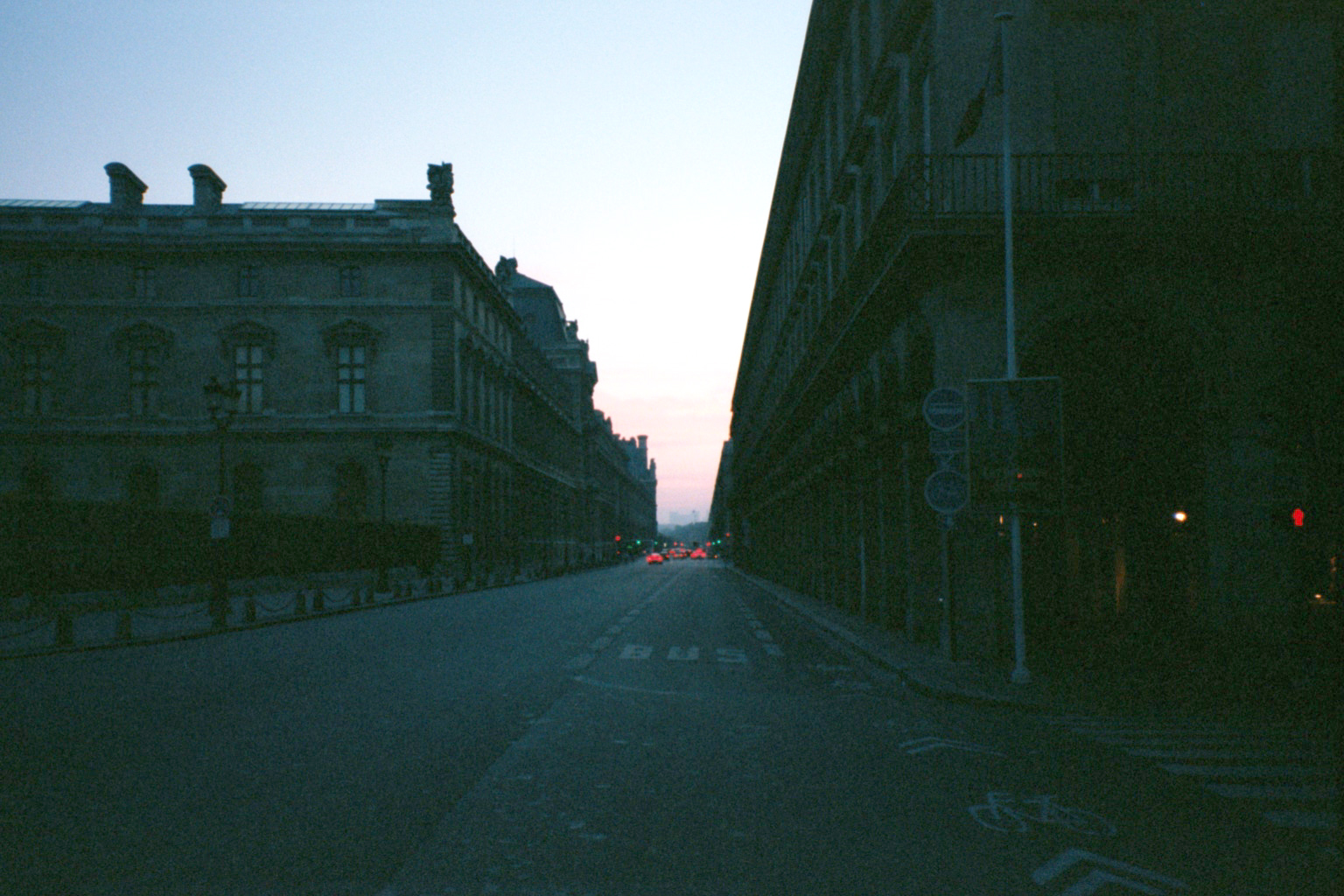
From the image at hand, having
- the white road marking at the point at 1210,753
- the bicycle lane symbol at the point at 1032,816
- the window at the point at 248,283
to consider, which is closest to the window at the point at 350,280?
the window at the point at 248,283

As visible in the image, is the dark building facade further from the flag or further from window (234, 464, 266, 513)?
window (234, 464, 266, 513)

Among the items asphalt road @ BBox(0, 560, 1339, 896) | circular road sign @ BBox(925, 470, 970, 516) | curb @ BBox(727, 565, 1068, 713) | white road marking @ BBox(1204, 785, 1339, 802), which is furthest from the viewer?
circular road sign @ BBox(925, 470, 970, 516)

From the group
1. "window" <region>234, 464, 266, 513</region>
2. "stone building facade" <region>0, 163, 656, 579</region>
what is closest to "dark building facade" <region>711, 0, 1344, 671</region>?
"stone building facade" <region>0, 163, 656, 579</region>

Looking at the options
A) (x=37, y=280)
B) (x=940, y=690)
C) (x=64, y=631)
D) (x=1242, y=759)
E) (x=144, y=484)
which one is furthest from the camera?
(x=37, y=280)

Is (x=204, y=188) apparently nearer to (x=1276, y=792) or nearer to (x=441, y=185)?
(x=441, y=185)

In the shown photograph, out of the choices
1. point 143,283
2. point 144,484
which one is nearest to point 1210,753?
point 144,484

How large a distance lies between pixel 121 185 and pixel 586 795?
6155cm

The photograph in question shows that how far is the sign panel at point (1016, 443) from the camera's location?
43.2ft

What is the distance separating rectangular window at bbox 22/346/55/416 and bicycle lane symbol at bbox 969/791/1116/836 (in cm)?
6083

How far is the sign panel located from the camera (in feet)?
43.2

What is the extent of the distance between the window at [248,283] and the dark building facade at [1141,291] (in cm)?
4635

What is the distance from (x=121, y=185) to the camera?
5697cm

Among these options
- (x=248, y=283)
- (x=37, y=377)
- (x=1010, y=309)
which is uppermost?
(x=248, y=283)

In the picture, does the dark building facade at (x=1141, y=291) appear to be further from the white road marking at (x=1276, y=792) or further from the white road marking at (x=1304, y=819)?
the white road marking at (x=1304, y=819)
